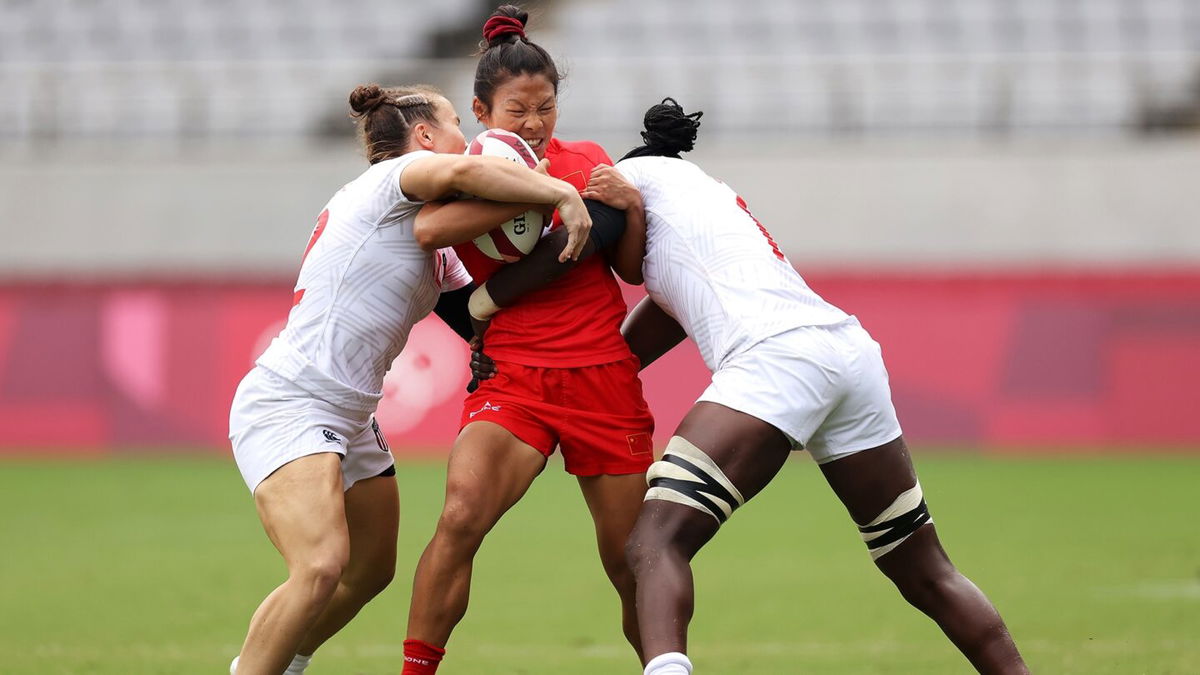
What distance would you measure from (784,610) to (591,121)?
1163cm

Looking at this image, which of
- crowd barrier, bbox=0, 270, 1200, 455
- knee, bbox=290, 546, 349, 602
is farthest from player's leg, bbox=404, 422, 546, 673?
crowd barrier, bbox=0, 270, 1200, 455

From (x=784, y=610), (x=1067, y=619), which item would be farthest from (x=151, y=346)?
(x=1067, y=619)

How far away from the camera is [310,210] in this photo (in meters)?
18.4

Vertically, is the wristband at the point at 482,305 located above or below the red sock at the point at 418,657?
above

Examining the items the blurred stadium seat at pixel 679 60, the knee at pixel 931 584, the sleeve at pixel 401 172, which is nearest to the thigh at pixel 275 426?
the sleeve at pixel 401 172

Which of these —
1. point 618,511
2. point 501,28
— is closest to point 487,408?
point 618,511

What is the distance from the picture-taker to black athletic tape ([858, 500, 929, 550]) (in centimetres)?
468

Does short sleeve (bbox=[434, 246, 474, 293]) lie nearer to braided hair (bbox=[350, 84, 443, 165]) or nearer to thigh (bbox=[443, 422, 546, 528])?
braided hair (bbox=[350, 84, 443, 165])

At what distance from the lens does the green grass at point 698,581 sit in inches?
255

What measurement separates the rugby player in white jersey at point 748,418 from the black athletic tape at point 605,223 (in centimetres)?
5

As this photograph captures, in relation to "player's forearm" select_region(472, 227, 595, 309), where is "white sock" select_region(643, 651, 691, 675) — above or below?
below

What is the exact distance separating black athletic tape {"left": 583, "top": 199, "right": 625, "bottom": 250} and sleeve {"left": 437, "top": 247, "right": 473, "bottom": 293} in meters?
0.63

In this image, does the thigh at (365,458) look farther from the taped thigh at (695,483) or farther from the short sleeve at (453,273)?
the taped thigh at (695,483)

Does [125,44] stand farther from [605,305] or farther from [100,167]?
[605,305]
